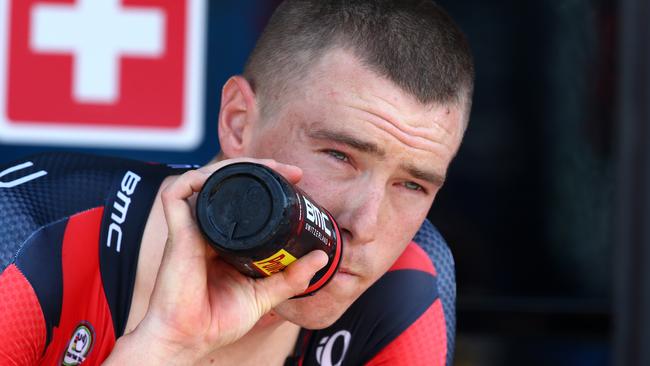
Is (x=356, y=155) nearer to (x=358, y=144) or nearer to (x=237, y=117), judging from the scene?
(x=358, y=144)

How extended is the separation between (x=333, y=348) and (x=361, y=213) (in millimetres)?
371

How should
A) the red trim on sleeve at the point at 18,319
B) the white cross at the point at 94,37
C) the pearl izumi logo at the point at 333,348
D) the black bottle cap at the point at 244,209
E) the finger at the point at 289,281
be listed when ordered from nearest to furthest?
the black bottle cap at the point at 244,209 < the finger at the point at 289,281 < the red trim on sleeve at the point at 18,319 < the pearl izumi logo at the point at 333,348 < the white cross at the point at 94,37

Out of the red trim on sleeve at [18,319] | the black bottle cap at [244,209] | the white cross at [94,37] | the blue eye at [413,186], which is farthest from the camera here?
the white cross at [94,37]

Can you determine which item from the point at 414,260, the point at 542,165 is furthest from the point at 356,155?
the point at 542,165

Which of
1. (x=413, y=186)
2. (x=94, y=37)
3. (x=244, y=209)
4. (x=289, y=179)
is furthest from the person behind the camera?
(x=94, y=37)

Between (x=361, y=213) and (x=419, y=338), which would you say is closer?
(x=361, y=213)

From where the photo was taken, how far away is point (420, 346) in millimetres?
1740

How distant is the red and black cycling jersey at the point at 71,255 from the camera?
4.72 feet

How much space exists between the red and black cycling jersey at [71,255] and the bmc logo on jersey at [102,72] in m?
0.89

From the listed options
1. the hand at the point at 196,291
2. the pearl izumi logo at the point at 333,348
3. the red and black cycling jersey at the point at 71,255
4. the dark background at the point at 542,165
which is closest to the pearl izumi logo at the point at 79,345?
the red and black cycling jersey at the point at 71,255

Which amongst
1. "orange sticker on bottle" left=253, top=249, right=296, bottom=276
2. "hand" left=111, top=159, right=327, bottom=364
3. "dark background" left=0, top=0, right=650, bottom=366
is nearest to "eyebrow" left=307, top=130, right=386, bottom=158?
"hand" left=111, top=159, right=327, bottom=364

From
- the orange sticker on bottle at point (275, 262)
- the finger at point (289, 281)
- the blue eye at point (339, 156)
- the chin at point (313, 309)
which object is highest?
the blue eye at point (339, 156)

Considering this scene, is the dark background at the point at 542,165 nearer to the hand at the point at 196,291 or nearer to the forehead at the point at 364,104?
the forehead at the point at 364,104

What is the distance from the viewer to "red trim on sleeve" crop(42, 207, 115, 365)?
1487mm
